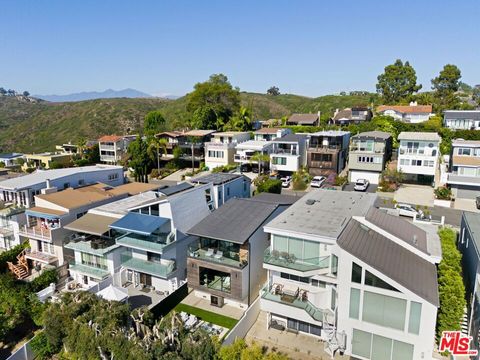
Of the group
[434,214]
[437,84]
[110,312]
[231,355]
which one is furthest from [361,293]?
[437,84]

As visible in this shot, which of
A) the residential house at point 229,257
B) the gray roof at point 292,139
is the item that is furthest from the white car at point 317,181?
the residential house at point 229,257

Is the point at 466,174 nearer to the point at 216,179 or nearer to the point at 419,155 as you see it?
the point at 419,155

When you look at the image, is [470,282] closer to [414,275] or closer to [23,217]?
[414,275]

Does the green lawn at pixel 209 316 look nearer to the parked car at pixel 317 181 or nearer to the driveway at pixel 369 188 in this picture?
the driveway at pixel 369 188

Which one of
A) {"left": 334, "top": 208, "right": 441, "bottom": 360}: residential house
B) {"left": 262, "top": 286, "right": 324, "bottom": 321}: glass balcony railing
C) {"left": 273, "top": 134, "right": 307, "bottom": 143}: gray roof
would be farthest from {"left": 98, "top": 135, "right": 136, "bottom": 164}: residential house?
{"left": 334, "top": 208, "right": 441, "bottom": 360}: residential house

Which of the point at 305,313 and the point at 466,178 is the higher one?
the point at 466,178

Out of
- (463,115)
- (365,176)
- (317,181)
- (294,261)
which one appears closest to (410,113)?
(463,115)
